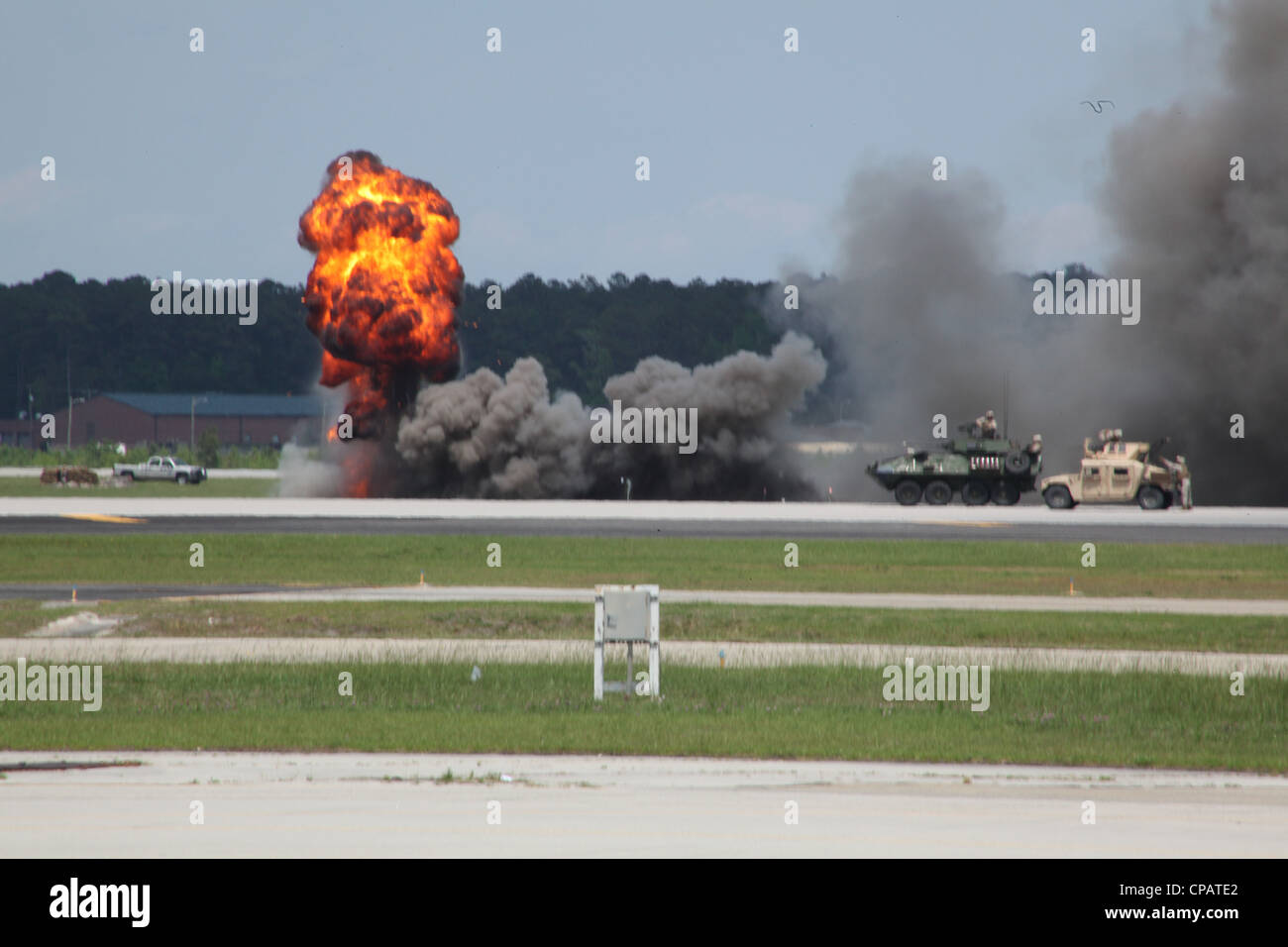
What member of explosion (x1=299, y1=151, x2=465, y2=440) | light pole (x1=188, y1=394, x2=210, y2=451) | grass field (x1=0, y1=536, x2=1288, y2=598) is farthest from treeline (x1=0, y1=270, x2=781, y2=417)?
grass field (x1=0, y1=536, x2=1288, y2=598)

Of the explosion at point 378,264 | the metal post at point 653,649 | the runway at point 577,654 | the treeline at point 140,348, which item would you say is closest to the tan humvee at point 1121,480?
the explosion at point 378,264

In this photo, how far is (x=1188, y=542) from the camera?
44844 millimetres

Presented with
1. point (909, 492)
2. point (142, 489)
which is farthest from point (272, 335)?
point (909, 492)

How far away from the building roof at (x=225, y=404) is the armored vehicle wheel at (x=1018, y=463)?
10440 centimetres

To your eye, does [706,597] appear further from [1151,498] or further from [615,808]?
→ [1151,498]

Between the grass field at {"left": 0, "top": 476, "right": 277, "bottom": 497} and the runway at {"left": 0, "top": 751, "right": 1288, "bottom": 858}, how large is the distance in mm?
62647

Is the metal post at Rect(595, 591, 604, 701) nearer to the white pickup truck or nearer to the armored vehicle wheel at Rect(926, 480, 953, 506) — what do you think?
the armored vehicle wheel at Rect(926, 480, 953, 506)

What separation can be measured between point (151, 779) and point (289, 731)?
2658 mm

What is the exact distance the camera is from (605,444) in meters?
71.4

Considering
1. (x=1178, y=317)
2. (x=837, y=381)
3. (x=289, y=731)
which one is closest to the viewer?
(x=289, y=731)

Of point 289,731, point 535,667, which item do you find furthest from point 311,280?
point 289,731

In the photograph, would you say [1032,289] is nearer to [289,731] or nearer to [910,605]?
[910,605]

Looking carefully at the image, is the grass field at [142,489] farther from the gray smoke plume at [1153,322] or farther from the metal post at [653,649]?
the metal post at [653,649]

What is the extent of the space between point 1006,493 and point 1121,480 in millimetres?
5807
